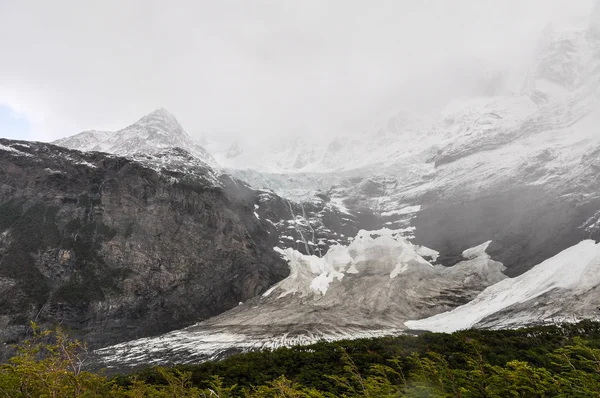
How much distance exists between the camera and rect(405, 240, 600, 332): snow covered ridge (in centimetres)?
5419

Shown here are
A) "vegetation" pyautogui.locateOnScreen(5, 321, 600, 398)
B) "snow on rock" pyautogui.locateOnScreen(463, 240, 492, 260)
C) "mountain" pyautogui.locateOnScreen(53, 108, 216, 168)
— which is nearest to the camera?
"vegetation" pyautogui.locateOnScreen(5, 321, 600, 398)

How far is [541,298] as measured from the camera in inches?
2345

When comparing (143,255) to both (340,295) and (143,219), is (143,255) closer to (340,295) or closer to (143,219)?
(143,219)

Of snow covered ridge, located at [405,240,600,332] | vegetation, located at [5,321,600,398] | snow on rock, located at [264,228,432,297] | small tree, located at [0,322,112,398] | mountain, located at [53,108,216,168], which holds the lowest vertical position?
snow covered ridge, located at [405,240,600,332]

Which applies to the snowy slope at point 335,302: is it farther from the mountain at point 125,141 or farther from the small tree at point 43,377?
the mountain at point 125,141

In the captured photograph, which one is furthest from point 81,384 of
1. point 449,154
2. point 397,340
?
point 449,154

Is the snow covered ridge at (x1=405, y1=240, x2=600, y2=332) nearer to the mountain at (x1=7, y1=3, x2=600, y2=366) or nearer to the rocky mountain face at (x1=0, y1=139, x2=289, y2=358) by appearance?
the mountain at (x1=7, y1=3, x2=600, y2=366)

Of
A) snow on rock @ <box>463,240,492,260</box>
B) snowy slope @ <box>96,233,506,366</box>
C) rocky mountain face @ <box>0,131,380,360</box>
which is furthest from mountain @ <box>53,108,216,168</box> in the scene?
snow on rock @ <box>463,240,492,260</box>

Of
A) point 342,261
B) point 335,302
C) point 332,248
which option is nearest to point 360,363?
point 335,302

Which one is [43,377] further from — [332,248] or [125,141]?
[125,141]

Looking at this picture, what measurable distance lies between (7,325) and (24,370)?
234 feet

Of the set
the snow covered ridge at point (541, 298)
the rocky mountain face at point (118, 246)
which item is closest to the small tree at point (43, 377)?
the snow covered ridge at point (541, 298)

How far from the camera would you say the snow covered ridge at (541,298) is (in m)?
54.2

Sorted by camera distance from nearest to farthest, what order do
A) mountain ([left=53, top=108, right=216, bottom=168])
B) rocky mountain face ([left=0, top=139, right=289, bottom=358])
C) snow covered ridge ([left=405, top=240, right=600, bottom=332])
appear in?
snow covered ridge ([left=405, top=240, right=600, bottom=332]) < rocky mountain face ([left=0, top=139, right=289, bottom=358]) < mountain ([left=53, top=108, right=216, bottom=168])
